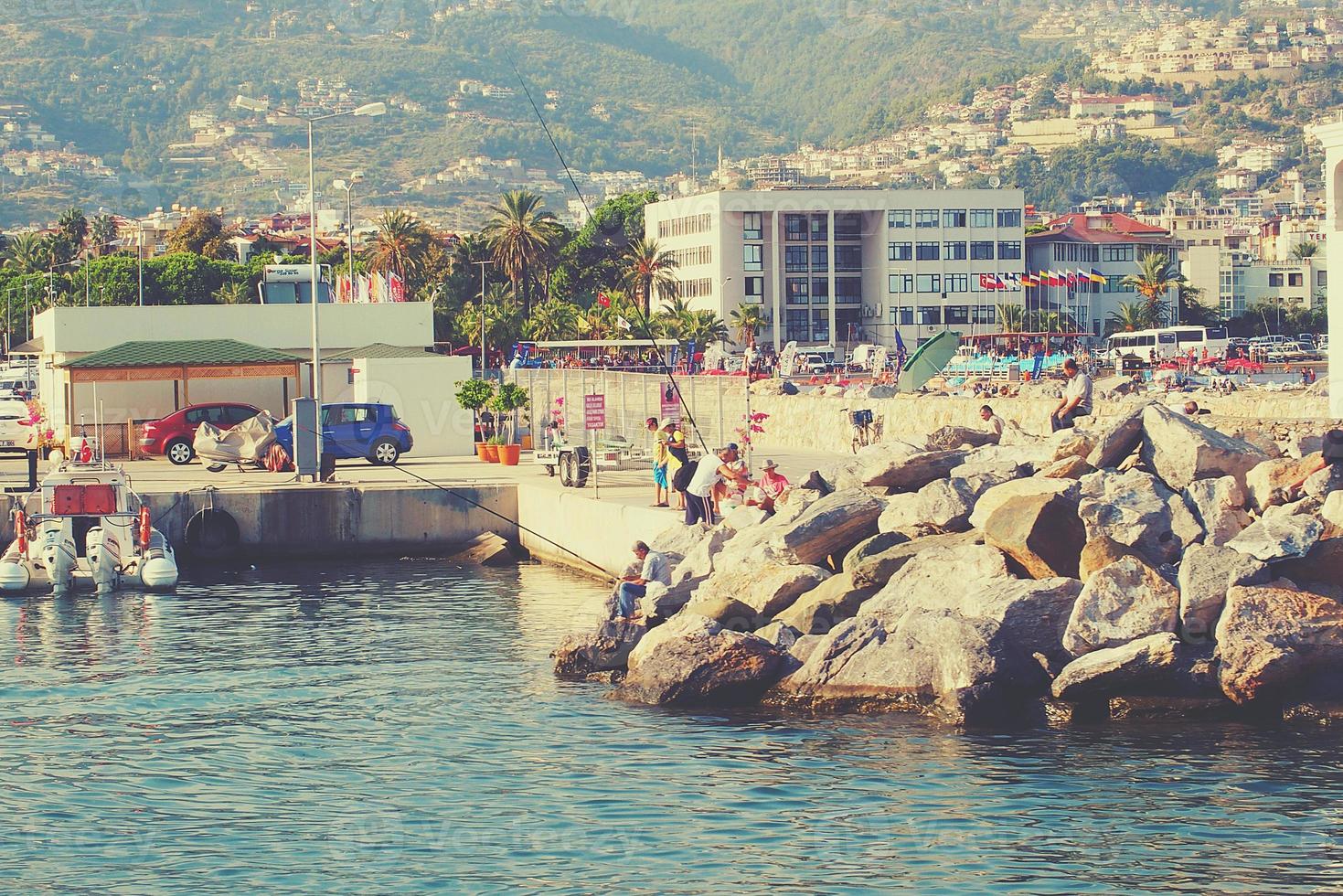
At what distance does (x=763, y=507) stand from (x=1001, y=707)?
25.4ft

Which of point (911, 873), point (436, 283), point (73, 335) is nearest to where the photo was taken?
point (911, 873)

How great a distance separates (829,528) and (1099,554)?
421 cm

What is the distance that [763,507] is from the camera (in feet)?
87.2

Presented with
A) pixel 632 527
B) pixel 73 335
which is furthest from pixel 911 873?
pixel 73 335

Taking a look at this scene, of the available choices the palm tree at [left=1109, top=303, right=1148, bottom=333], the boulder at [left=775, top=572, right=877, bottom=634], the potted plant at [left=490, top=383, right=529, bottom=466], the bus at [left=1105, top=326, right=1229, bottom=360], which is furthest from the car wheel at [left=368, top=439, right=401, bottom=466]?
the palm tree at [left=1109, top=303, right=1148, bottom=333]

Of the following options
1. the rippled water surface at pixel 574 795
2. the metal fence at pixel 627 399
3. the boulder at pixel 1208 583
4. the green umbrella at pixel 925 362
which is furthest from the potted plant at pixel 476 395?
the boulder at pixel 1208 583

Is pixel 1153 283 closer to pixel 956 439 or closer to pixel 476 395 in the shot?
pixel 476 395

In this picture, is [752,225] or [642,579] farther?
[752,225]

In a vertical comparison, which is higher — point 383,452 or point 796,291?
point 796,291

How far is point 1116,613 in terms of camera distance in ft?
65.5

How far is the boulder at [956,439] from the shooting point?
30.1 m

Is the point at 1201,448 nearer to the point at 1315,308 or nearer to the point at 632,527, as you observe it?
the point at 632,527

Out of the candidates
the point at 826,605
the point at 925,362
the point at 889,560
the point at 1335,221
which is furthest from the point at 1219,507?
the point at 925,362

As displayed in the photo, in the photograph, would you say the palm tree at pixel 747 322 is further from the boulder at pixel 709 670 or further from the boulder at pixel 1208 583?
the boulder at pixel 1208 583
